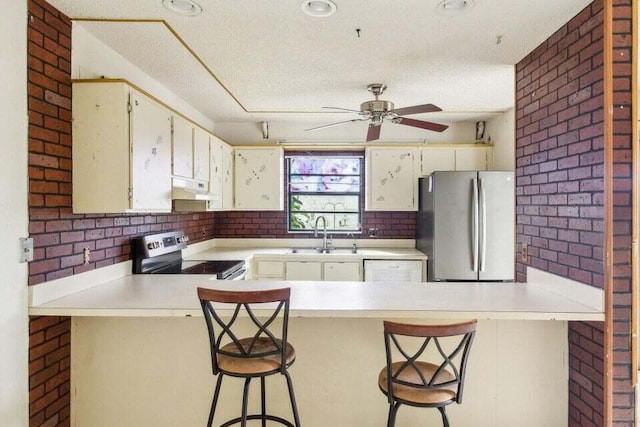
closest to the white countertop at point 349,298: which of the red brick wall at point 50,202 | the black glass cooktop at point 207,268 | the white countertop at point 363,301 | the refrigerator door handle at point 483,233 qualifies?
the white countertop at point 363,301

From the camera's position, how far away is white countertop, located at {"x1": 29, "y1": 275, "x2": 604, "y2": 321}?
72.6 inches

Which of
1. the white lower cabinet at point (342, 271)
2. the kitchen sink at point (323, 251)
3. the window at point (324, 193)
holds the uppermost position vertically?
the window at point (324, 193)

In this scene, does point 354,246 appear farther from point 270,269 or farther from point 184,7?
point 184,7

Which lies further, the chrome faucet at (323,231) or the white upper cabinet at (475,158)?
the chrome faucet at (323,231)

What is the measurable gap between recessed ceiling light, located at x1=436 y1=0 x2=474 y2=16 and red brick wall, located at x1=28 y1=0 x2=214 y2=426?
201 cm

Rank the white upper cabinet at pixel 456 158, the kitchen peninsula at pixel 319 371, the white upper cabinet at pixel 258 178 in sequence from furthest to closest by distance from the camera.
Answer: the white upper cabinet at pixel 258 178, the white upper cabinet at pixel 456 158, the kitchen peninsula at pixel 319 371

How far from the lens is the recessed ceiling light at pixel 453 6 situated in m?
1.96

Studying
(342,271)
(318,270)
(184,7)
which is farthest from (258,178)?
(184,7)

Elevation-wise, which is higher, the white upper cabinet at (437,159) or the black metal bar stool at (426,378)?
the white upper cabinet at (437,159)

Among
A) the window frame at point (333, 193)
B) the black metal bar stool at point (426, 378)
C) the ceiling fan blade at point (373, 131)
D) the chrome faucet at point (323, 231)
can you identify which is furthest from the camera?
the window frame at point (333, 193)

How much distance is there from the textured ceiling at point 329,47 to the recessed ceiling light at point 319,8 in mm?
40

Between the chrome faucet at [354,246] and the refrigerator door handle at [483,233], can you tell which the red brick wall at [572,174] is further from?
the chrome faucet at [354,246]

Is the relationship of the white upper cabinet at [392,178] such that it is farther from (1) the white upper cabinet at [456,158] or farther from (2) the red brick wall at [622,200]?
(2) the red brick wall at [622,200]

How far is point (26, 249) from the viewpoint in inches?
72.3
